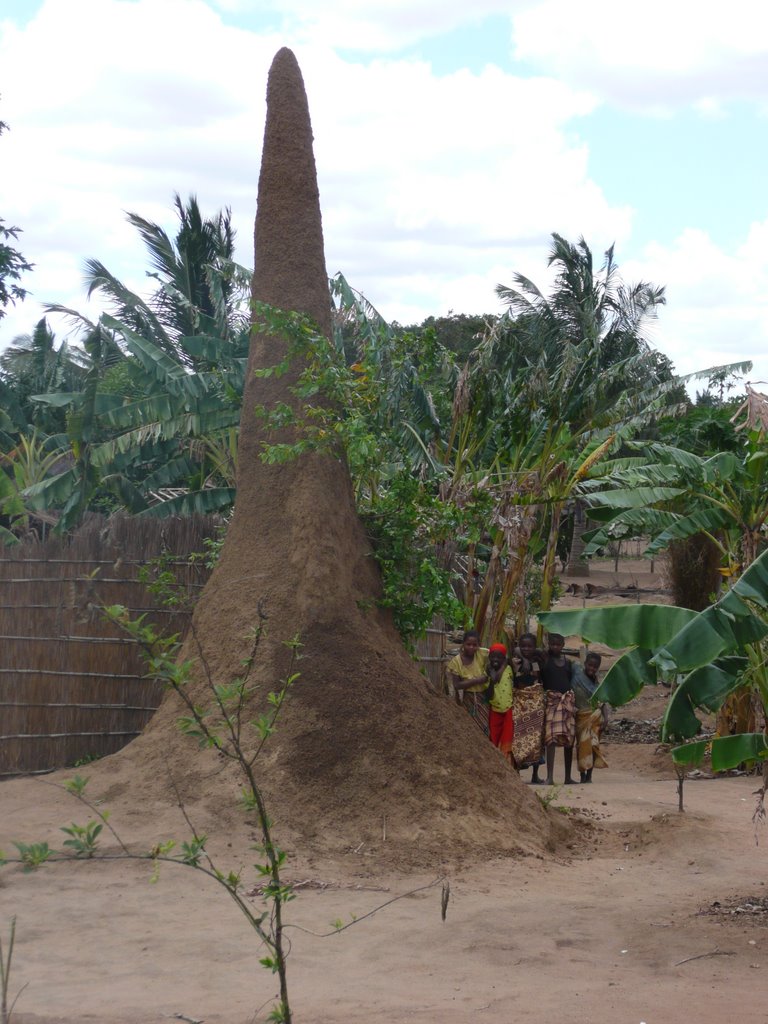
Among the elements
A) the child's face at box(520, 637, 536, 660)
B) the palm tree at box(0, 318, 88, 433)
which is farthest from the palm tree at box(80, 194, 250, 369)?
the child's face at box(520, 637, 536, 660)

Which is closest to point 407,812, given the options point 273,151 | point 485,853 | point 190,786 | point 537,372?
point 485,853

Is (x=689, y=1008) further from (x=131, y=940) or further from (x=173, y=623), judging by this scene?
(x=173, y=623)

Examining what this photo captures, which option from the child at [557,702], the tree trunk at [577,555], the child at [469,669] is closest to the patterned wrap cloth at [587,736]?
the child at [557,702]

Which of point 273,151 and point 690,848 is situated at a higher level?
point 273,151

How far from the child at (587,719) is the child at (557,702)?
0.17m

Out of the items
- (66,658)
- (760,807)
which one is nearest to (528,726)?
(66,658)

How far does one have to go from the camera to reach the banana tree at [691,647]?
5.41 m

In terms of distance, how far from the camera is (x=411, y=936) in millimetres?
5648

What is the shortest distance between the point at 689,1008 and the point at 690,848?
3.29 m

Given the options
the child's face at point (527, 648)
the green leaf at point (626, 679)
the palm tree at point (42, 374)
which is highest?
the palm tree at point (42, 374)

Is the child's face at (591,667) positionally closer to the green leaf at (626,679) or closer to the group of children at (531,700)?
the group of children at (531,700)

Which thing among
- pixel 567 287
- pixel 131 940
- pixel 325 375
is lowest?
pixel 131 940

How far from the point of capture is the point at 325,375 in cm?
779

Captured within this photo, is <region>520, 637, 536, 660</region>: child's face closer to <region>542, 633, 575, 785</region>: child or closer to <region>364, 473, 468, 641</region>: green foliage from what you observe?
<region>542, 633, 575, 785</region>: child
